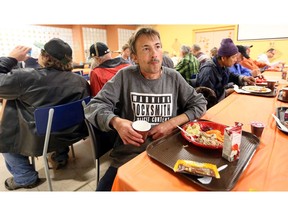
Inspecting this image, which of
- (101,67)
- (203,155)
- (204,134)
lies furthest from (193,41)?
(203,155)

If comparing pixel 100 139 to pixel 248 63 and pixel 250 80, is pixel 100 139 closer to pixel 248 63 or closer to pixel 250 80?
pixel 250 80

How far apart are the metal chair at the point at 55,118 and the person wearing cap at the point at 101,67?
425 mm

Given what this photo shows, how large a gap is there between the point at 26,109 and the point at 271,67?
4528 mm

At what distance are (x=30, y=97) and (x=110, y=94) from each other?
2.45ft

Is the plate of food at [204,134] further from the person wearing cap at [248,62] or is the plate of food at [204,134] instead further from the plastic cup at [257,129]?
the person wearing cap at [248,62]

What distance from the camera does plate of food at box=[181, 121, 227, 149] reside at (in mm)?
796

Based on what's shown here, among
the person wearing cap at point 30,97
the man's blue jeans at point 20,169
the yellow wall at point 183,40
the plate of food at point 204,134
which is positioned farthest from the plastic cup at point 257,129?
the yellow wall at point 183,40

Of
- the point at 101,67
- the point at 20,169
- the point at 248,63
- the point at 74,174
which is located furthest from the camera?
the point at 248,63

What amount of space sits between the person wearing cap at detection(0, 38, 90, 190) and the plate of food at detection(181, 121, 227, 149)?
103 centimetres

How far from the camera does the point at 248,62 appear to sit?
12.0 feet

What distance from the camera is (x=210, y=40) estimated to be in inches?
253

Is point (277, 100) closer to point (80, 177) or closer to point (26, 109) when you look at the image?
point (80, 177)

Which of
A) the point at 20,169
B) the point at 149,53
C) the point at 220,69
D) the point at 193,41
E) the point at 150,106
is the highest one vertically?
the point at 193,41
